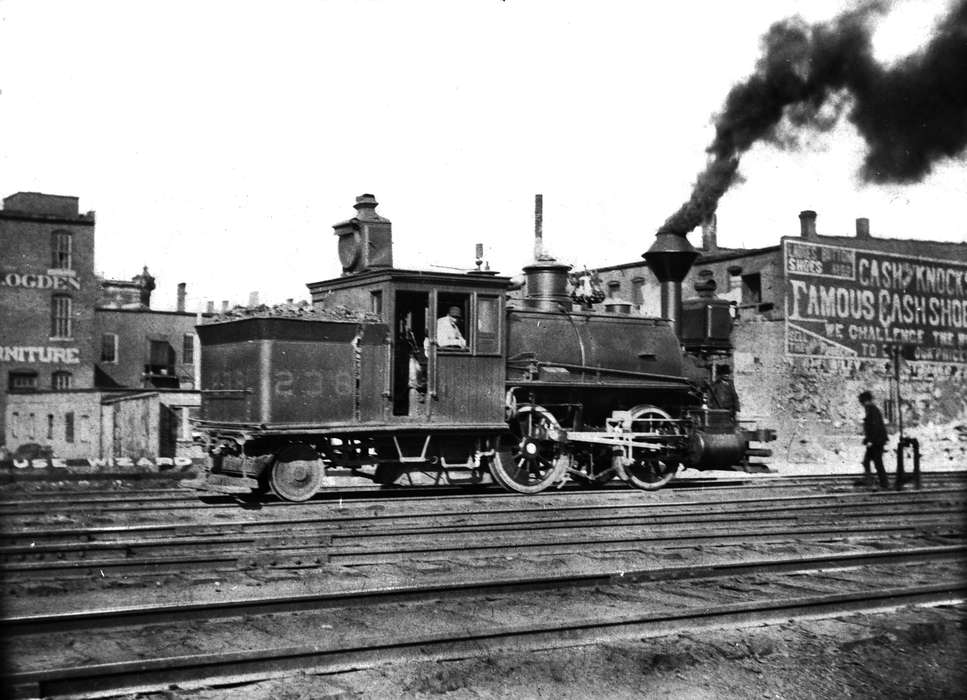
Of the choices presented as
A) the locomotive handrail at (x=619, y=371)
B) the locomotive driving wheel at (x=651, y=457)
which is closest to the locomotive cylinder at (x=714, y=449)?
Result: the locomotive driving wheel at (x=651, y=457)

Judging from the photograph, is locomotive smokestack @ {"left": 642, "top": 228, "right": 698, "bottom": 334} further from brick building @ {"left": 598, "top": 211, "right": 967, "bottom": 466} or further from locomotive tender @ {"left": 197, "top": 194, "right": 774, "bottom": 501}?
brick building @ {"left": 598, "top": 211, "right": 967, "bottom": 466}

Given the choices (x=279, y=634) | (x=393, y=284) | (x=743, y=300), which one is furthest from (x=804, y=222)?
(x=279, y=634)

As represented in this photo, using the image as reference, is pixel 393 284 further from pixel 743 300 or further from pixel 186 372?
pixel 186 372

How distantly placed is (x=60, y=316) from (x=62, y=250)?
262 centimetres

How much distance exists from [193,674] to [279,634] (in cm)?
92

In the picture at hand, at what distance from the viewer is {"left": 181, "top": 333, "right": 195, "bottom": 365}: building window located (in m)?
42.7

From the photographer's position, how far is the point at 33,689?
3.99m

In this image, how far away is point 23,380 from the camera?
33344mm

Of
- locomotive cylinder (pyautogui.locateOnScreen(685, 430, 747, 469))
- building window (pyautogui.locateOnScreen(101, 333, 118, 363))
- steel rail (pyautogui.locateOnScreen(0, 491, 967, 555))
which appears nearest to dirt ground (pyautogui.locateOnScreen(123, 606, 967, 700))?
steel rail (pyautogui.locateOnScreen(0, 491, 967, 555))

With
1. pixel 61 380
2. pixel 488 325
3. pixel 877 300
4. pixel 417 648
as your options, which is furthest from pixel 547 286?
pixel 61 380

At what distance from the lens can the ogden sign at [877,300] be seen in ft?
59.7

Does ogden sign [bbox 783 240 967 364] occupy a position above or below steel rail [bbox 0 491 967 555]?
above

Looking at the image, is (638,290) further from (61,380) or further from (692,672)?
(692,672)

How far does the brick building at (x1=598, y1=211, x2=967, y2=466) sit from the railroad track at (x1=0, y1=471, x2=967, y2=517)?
7.27ft
